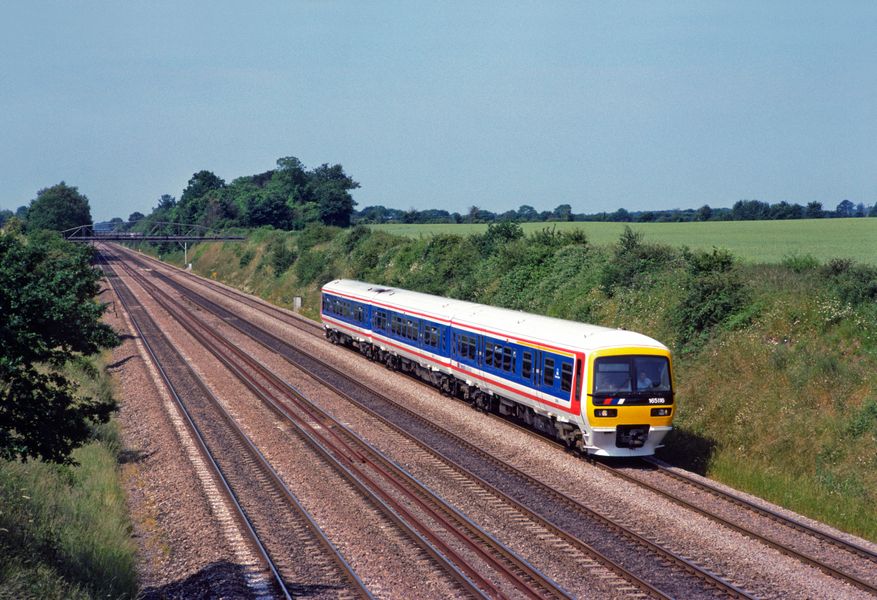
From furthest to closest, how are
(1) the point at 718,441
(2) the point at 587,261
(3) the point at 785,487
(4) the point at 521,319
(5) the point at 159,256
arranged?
(5) the point at 159,256, (2) the point at 587,261, (4) the point at 521,319, (1) the point at 718,441, (3) the point at 785,487

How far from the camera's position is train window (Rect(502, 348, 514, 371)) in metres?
23.2

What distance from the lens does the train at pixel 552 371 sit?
1925 cm

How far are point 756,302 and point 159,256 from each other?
143 m

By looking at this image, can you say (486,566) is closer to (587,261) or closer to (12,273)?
(12,273)

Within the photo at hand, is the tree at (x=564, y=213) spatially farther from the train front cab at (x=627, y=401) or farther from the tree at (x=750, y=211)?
the train front cab at (x=627, y=401)

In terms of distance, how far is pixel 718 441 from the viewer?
816 inches

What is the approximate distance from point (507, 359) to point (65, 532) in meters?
12.6

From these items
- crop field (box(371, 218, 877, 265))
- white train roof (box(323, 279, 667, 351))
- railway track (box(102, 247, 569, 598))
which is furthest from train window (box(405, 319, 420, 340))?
crop field (box(371, 218, 877, 265))

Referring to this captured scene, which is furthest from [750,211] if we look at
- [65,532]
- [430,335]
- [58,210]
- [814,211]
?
[58,210]

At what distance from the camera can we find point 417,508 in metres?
16.5

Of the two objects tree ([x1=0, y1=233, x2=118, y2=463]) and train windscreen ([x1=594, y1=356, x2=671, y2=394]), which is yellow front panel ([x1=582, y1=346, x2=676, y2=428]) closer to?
train windscreen ([x1=594, y1=356, x2=671, y2=394])

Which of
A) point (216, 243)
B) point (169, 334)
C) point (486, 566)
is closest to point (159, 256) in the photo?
point (216, 243)

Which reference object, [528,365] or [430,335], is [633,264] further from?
[528,365]

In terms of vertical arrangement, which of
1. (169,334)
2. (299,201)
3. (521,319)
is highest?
(299,201)
